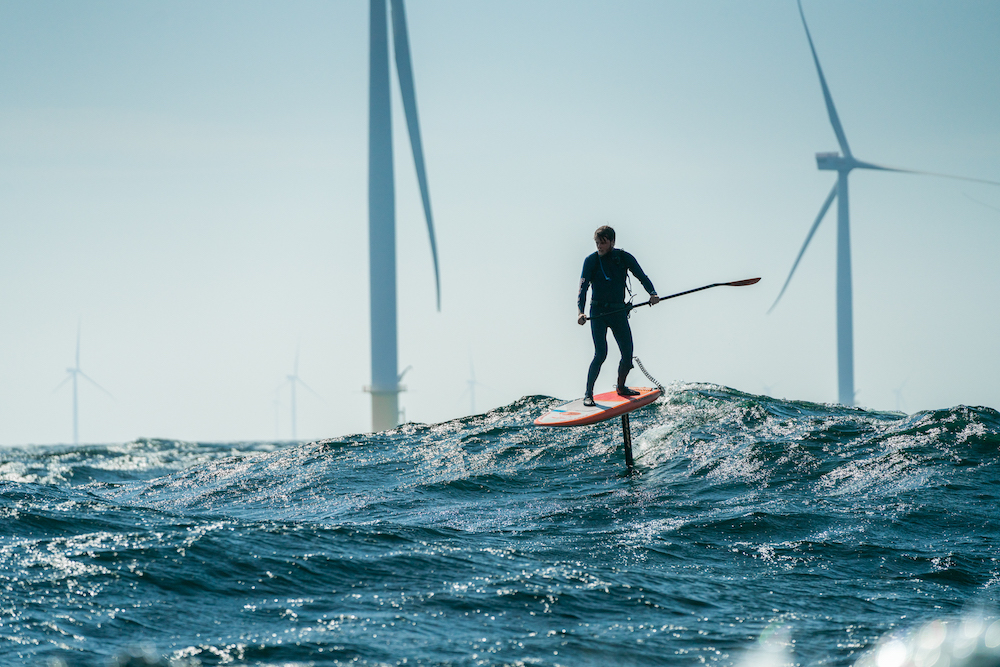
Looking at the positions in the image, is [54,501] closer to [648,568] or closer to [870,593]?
[648,568]

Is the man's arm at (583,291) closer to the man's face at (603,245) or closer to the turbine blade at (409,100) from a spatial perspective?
the man's face at (603,245)

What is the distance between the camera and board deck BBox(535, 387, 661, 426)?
42.2 feet

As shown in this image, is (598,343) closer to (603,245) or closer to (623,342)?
(623,342)

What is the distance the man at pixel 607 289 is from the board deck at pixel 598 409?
0.72 m

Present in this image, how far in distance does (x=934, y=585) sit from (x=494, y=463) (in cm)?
878

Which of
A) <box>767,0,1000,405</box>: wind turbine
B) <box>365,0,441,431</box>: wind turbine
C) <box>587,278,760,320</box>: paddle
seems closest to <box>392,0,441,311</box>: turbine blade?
<box>365,0,441,431</box>: wind turbine

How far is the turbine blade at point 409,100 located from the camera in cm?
4253

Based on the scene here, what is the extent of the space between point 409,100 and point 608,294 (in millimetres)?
32916

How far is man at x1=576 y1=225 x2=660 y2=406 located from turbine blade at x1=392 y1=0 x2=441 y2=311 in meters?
30.4

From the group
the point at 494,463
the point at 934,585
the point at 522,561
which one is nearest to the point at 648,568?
the point at 522,561

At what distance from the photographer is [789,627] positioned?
270 inches

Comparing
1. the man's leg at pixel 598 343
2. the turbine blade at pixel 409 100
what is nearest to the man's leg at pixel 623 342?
the man's leg at pixel 598 343

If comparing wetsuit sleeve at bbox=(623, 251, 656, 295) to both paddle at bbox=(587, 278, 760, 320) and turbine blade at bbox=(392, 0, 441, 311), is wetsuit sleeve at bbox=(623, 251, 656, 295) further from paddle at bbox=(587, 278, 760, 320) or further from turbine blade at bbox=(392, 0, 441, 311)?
turbine blade at bbox=(392, 0, 441, 311)

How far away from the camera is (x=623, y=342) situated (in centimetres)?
1313
